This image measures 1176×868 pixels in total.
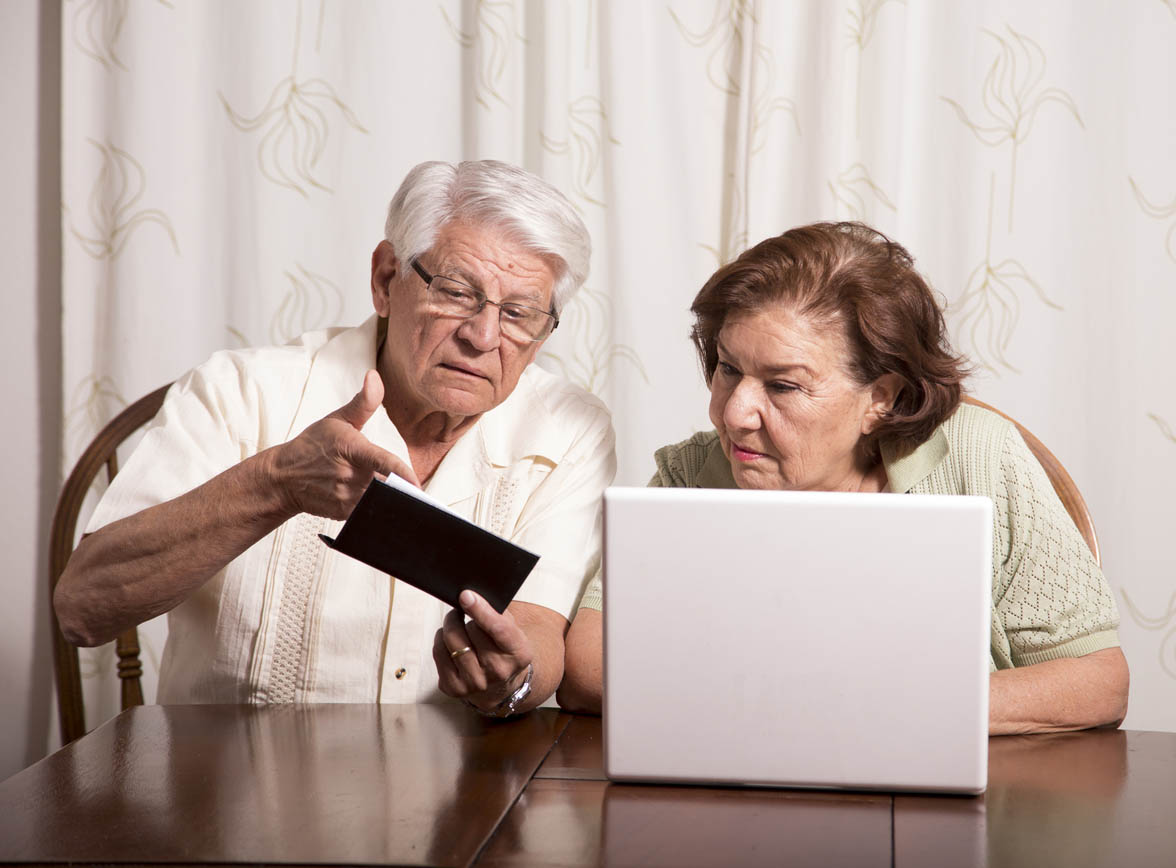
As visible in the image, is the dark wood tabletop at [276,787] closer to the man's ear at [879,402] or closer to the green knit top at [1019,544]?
the green knit top at [1019,544]

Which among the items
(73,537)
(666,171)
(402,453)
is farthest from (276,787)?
(666,171)

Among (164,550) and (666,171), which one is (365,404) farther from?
(666,171)

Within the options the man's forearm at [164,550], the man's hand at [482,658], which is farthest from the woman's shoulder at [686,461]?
the man's forearm at [164,550]

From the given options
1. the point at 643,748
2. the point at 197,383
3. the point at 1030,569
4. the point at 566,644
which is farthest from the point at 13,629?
the point at 1030,569

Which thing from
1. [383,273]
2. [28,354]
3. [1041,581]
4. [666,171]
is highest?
[666,171]

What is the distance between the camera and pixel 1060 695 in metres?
1.17

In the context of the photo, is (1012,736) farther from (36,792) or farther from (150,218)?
(150,218)

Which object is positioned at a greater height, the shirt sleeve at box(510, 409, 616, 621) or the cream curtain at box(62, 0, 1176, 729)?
the cream curtain at box(62, 0, 1176, 729)

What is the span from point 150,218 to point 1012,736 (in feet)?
5.96

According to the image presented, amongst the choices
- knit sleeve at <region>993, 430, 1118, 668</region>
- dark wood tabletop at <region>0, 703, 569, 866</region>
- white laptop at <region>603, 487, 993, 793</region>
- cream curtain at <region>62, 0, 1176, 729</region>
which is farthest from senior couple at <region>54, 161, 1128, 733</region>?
cream curtain at <region>62, 0, 1176, 729</region>

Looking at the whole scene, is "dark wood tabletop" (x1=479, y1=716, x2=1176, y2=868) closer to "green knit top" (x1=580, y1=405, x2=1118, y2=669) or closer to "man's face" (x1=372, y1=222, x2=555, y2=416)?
"green knit top" (x1=580, y1=405, x2=1118, y2=669)

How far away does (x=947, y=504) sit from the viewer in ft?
2.92

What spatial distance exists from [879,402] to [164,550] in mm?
875

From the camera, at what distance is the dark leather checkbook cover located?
1.01 meters
